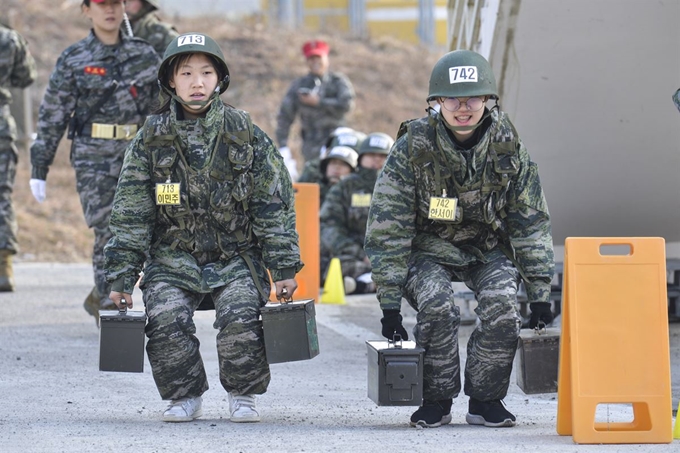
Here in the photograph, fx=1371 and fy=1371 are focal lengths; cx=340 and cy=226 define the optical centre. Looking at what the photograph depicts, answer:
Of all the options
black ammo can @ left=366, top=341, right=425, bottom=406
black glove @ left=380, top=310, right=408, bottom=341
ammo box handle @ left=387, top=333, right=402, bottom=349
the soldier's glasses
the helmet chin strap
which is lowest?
black ammo can @ left=366, top=341, right=425, bottom=406

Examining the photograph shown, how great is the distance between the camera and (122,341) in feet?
19.5

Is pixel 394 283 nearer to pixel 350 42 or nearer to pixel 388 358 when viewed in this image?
pixel 388 358

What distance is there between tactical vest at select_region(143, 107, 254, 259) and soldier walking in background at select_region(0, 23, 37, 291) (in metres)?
5.48

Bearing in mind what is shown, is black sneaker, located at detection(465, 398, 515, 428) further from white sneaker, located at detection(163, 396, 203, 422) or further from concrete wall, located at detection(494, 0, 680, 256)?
concrete wall, located at detection(494, 0, 680, 256)

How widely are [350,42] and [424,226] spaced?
24776 mm

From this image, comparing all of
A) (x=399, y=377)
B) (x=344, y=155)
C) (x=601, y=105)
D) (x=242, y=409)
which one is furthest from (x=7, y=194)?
(x=399, y=377)

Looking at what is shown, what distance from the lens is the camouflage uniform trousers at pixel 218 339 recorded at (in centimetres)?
600

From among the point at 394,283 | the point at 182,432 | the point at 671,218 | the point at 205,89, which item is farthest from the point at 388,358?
the point at 671,218

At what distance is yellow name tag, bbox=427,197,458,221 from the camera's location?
5922 millimetres

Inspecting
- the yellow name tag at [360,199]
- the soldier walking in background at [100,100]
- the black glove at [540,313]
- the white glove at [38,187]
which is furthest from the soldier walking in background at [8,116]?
the black glove at [540,313]

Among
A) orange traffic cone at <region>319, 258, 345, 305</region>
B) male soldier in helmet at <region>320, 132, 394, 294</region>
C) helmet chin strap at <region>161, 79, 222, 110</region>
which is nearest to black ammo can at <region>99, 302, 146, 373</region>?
helmet chin strap at <region>161, 79, 222, 110</region>

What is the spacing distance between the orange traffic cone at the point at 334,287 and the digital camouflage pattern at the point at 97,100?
326 cm

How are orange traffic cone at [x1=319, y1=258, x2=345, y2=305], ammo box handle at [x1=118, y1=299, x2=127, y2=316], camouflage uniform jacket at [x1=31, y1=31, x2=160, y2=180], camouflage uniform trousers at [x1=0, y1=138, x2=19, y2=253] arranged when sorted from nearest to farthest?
ammo box handle at [x1=118, y1=299, x2=127, y2=316] → camouflage uniform jacket at [x1=31, y1=31, x2=160, y2=180] → camouflage uniform trousers at [x1=0, y1=138, x2=19, y2=253] → orange traffic cone at [x1=319, y1=258, x2=345, y2=305]

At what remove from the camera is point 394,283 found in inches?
233
